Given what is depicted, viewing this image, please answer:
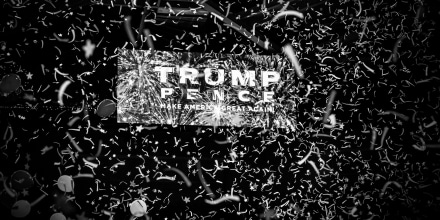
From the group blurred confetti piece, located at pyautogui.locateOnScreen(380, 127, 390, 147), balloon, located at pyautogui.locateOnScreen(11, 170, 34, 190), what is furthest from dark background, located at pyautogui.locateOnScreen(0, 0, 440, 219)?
balloon, located at pyautogui.locateOnScreen(11, 170, 34, 190)

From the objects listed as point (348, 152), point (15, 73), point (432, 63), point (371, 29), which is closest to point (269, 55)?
point (371, 29)

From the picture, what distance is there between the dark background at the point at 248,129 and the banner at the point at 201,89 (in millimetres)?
101

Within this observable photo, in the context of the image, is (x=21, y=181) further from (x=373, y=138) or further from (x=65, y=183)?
(x=373, y=138)

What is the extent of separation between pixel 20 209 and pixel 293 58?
2310mm

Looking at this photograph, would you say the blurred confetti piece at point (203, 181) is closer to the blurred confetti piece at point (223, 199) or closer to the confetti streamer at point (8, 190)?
the blurred confetti piece at point (223, 199)

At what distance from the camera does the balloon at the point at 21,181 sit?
2.63 meters

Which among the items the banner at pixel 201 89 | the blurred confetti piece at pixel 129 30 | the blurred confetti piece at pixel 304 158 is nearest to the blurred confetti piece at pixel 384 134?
the blurred confetti piece at pixel 304 158

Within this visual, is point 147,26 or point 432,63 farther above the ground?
point 147,26

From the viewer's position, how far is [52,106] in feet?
10.0

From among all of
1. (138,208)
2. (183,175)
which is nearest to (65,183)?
(138,208)

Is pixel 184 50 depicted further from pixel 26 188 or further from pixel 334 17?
pixel 26 188

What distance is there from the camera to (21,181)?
2.63 m

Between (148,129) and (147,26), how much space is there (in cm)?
82

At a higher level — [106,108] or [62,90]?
[62,90]
